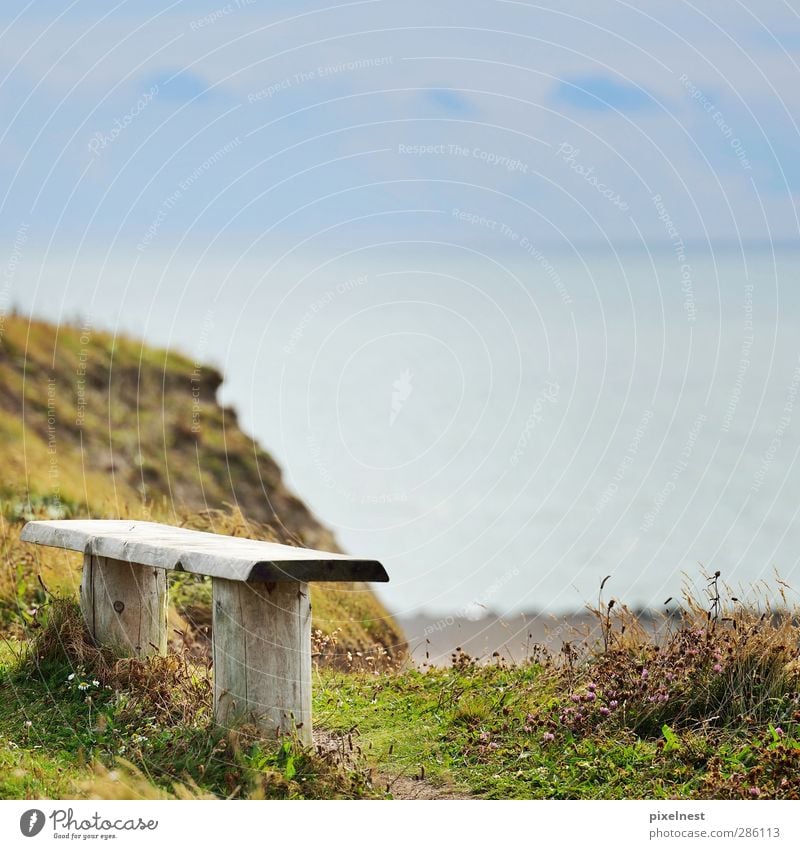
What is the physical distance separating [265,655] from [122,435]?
995cm

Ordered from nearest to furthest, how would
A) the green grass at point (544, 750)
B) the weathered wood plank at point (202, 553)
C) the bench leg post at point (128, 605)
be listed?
the weathered wood plank at point (202, 553)
the green grass at point (544, 750)
the bench leg post at point (128, 605)

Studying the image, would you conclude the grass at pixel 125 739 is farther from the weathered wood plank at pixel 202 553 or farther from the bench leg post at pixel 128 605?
the weathered wood plank at pixel 202 553

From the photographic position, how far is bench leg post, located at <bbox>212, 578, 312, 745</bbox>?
5.21 m

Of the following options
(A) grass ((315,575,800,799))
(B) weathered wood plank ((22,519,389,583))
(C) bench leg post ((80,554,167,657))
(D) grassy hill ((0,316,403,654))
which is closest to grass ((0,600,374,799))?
(C) bench leg post ((80,554,167,657))

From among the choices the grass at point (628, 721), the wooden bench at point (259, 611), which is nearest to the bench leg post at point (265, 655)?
the wooden bench at point (259, 611)

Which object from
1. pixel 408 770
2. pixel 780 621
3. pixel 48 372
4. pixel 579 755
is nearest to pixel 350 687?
pixel 408 770

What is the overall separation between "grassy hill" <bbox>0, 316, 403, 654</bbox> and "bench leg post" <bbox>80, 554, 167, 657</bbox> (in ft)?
11.0

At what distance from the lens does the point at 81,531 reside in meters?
6.49

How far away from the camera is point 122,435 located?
1473 centimetres

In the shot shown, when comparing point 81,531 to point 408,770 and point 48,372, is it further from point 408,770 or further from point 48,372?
point 48,372

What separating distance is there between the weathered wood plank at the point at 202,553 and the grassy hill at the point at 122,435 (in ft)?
10.4

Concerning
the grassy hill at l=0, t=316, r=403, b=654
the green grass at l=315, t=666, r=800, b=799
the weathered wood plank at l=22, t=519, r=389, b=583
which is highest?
the grassy hill at l=0, t=316, r=403, b=654

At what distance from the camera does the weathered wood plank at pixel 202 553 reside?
4.98 metres

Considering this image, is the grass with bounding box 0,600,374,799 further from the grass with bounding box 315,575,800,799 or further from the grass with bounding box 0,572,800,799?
the grass with bounding box 315,575,800,799
